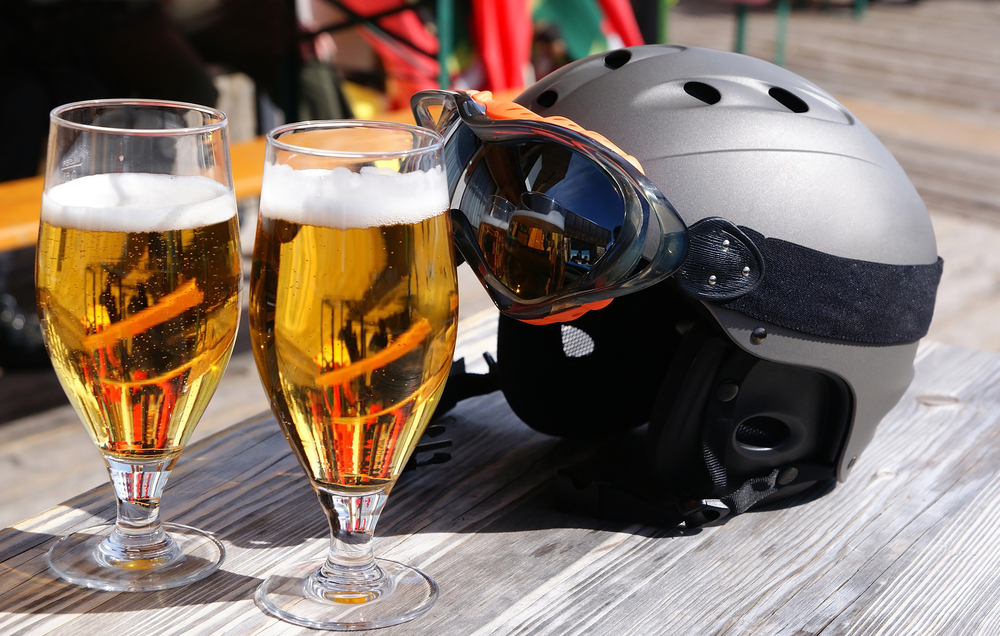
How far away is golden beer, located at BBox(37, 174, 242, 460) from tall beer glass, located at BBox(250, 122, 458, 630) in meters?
0.05

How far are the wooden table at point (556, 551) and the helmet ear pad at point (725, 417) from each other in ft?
0.14

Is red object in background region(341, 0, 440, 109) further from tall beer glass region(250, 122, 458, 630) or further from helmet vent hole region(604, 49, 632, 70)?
tall beer glass region(250, 122, 458, 630)

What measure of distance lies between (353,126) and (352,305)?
4.9 inches

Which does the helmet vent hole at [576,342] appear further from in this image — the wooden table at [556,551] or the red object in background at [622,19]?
the red object in background at [622,19]

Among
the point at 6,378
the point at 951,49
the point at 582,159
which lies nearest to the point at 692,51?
the point at 582,159

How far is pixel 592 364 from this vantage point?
3.39ft

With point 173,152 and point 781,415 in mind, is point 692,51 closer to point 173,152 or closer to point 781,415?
point 781,415

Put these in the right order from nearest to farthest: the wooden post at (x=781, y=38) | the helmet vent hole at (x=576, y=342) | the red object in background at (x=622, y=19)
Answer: the helmet vent hole at (x=576, y=342) → the red object in background at (x=622, y=19) → the wooden post at (x=781, y=38)

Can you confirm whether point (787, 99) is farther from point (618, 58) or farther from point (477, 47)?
point (477, 47)

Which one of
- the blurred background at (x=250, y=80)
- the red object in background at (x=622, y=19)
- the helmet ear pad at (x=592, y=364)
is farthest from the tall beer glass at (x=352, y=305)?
the red object in background at (x=622, y=19)

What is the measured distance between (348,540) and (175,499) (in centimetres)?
23

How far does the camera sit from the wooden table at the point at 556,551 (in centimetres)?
67

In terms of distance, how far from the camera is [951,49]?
7.98 metres

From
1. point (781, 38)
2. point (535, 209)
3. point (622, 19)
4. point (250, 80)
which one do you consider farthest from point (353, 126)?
point (781, 38)
